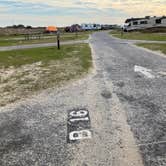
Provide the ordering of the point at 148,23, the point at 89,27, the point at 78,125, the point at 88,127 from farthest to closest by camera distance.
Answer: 1. the point at 89,27
2. the point at 148,23
3. the point at 78,125
4. the point at 88,127

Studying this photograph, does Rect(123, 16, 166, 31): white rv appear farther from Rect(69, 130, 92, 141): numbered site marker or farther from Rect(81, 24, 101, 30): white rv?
Rect(69, 130, 92, 141): numbered site marker

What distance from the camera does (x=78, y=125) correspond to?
4801 millimetres

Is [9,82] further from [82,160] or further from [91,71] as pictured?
[82,160]

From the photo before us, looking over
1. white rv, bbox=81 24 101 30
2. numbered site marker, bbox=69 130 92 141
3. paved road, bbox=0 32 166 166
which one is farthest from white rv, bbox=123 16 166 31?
numbered site marker, bbox=69 130 92 141

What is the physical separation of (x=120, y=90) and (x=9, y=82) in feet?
13.0

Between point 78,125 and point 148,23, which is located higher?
point 148,23

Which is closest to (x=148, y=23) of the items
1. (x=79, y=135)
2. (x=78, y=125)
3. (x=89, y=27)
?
(x=89, y=27)

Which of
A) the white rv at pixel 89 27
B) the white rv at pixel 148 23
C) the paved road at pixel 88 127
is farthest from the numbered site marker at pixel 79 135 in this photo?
the white rv at pixel 89 27

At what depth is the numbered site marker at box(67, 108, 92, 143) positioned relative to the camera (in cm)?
428

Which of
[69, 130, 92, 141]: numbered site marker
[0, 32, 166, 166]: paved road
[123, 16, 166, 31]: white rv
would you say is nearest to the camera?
[0, 32, 166, 166]: paved road

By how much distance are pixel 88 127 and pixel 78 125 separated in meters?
0.23

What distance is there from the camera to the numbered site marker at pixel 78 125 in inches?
169

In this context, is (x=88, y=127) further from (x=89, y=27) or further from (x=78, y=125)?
(x=89, y=27)

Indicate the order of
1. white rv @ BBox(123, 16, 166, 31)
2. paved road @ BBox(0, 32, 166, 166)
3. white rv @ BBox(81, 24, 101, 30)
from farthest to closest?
white rv @ BBox(81, 24, 101, 30)
white rv @ BBox(123, 16, 166, 31)
paved road @ BBox(0, 32, 166, 166)
